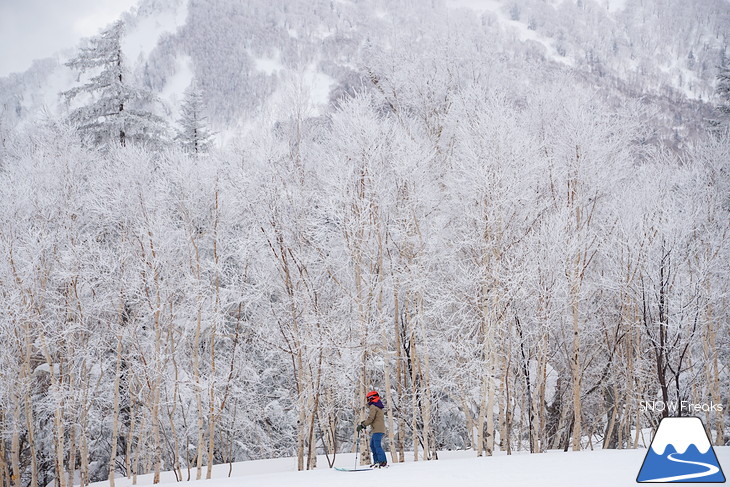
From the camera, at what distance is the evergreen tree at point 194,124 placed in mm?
30391

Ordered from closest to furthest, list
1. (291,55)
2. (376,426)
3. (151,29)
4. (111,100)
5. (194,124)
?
1. (376,426)
2. (111,100)
3. (194,124)
4. (291,55)
5. (151,29)

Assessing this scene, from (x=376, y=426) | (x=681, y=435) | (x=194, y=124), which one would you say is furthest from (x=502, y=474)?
(x=194, y=124)

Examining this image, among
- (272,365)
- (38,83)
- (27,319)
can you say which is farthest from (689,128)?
(38,83)

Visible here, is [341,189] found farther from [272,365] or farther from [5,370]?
[5,370]

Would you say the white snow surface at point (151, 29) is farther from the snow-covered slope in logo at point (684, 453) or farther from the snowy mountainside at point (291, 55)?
the snow-covered slope in logo at point (684, 453)

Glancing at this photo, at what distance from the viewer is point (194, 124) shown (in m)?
30.9

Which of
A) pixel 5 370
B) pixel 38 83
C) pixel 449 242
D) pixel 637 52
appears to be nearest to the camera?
pixel 449 242

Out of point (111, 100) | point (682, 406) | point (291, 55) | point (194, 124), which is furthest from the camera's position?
point (291, 55)

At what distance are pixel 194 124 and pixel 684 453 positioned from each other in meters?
28.6

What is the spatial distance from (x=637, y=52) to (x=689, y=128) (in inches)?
3918

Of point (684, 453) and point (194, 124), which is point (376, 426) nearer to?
point (684, 453)

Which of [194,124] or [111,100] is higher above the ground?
[194,124]

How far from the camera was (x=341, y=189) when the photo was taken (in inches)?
583

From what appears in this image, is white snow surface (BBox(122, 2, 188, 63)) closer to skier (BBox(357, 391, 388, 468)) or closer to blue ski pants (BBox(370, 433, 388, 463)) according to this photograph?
skier (BBox(357, 391, 388, 468))
